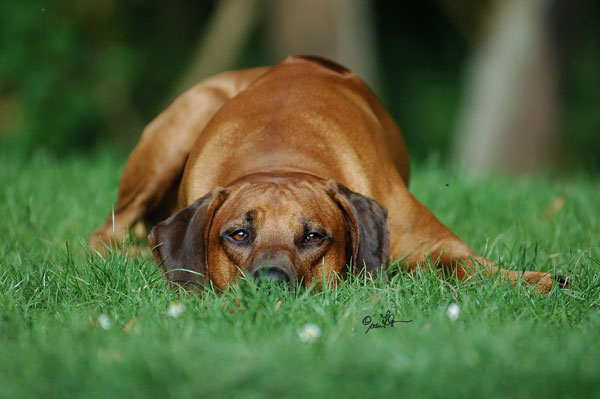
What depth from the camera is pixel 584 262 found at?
3.85m

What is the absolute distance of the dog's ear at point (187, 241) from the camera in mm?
3525

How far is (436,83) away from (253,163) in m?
11.3

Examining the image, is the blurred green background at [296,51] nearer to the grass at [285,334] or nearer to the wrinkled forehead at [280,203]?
the grass at [285,334]

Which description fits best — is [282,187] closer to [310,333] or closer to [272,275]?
[272,275]

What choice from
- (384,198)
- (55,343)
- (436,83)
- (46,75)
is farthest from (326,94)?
(436,83)

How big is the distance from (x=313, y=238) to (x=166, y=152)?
1.80 metres

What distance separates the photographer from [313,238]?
3.50m

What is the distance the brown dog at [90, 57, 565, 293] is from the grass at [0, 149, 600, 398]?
180 mm

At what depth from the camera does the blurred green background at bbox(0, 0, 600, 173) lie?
10.2 metres

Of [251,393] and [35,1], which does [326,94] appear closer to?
[251,393]

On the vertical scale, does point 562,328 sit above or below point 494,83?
above

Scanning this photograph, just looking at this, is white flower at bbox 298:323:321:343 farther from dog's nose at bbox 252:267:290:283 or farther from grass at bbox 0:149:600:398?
dog's nose at bbox 252:267:290:283

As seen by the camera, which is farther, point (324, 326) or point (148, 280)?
point (148, 280)

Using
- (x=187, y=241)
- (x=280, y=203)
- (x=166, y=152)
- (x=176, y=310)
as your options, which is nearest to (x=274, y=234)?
(x=280, y=203)
